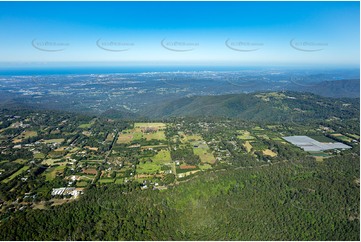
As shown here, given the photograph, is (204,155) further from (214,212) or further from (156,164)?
(214,212)

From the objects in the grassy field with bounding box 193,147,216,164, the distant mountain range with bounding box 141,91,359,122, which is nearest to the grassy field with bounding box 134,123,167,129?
the grassy field with bounding box 193,147,216,164

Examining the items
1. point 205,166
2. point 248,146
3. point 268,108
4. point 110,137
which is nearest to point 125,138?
point 110,137

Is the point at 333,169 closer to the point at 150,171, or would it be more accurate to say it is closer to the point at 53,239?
the point at 150,171

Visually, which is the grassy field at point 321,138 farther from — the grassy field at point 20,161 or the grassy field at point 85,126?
the grassy field at point 20,161

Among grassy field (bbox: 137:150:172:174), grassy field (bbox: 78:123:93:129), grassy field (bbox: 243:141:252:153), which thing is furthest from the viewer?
grassy field (bbox: 78:123:93:129)

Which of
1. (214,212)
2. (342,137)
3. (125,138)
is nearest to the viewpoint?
(214,212)

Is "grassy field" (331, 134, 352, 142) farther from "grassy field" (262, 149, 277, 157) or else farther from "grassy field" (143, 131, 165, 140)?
"grassy field" (143, 131, 165, 140)

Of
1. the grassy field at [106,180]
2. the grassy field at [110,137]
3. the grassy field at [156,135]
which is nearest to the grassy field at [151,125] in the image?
the grassy field at [156,135]

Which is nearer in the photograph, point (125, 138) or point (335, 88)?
point (125, 138)

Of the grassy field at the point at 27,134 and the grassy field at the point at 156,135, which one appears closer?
the grassy field at the point at 27,134

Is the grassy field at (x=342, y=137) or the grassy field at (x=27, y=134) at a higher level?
the grassy field at (x=27, y=134)

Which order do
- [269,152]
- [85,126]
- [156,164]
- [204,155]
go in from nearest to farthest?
1. [156,164]
2. [204,155]
3. [269,152]
4. [85,126]
